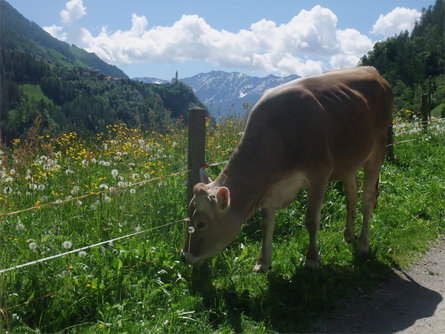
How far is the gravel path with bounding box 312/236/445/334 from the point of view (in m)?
3.93

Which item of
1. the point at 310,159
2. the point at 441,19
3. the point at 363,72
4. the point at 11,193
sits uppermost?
the point at 441,19

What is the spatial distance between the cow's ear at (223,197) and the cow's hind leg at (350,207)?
7.75ft

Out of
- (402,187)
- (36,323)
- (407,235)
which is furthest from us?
(402,187)

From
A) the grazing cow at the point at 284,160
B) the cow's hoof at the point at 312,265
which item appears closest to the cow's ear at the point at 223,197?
the grazing cow at the point at 284,160

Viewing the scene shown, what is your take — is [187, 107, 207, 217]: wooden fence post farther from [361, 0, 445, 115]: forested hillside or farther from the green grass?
the green grass

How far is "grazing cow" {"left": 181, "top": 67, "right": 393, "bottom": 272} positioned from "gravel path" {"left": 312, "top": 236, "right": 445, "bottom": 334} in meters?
0.70

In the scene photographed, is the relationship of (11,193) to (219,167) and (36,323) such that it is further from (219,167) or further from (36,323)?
(219,167)

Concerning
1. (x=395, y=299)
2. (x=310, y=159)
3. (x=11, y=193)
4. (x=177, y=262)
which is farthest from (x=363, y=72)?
(x=11, y=193)

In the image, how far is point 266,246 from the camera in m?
4.80

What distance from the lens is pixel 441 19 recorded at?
114625 mm

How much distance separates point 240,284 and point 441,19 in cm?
13154

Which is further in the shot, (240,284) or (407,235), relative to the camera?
(407,235)

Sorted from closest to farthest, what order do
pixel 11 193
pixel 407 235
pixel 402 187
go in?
1. pixel 11 193
2. pixel 407 235
3. pixel 402 187

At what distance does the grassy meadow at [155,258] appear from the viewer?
3686mm
